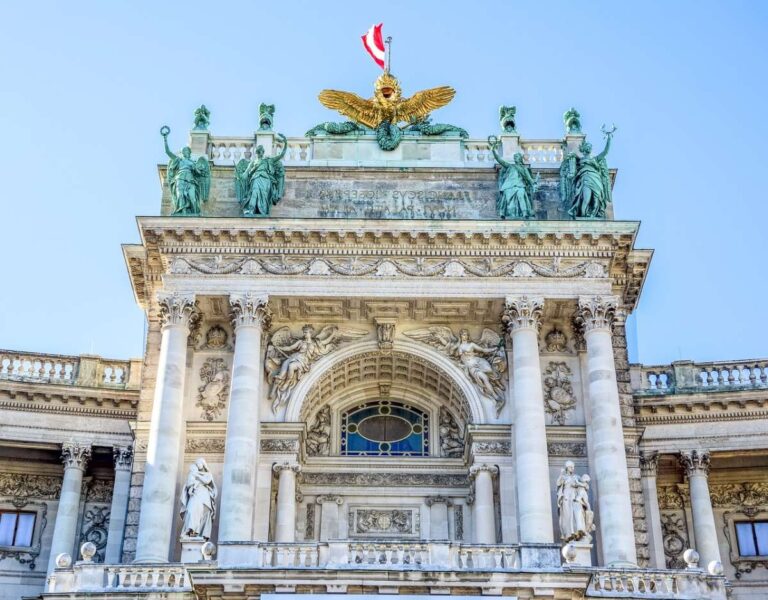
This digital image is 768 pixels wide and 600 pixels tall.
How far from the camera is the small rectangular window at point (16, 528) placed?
33.9m

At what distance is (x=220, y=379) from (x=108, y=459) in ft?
18.1

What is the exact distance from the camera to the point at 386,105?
35688 mm

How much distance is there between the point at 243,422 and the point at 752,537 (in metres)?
15.2

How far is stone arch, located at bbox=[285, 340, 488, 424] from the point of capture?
31.5m

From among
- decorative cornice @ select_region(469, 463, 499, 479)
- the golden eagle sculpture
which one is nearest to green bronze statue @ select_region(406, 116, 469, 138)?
the golden eagle sculpture

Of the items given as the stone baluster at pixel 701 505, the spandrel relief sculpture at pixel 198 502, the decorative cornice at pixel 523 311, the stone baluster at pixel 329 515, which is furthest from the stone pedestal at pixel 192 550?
the stone baluster at pixel 701 505

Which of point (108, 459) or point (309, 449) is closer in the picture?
point (309, 449)

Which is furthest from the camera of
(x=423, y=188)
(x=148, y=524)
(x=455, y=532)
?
(x=423, y=188)

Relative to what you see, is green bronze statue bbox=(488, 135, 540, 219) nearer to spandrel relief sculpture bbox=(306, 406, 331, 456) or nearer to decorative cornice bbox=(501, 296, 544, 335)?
decorative cornice bbox=(501, 296, 544, 335)

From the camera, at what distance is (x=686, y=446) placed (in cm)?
3444

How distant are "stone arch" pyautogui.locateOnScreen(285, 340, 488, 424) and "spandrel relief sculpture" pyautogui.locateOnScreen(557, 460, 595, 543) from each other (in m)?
3.36

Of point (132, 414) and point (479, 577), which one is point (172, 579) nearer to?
point (479, 577)

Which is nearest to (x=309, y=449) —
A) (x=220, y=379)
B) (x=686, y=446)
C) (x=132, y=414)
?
(x=220, y=379)

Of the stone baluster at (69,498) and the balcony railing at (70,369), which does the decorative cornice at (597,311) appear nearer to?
the balcony railing at (70,369)
